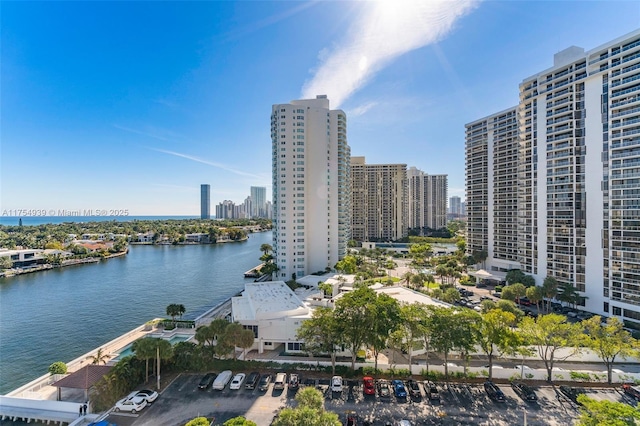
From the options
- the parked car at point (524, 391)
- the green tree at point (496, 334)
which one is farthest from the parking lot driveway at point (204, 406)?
the parked car at point (524, 391)

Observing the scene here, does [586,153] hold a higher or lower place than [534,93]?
lower

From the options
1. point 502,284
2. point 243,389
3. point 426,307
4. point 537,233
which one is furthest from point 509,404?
point 502,284

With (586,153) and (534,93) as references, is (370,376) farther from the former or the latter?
(534,93)

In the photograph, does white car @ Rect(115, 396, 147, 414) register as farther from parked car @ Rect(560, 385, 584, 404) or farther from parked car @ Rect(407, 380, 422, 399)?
parked car @ Rect(560, 385, 584, 404)

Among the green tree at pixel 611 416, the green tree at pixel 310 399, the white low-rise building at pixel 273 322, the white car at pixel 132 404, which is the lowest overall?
the white car at pixel 132 404

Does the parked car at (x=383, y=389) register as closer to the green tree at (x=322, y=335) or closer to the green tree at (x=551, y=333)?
the green tree at (x=322, y=335)

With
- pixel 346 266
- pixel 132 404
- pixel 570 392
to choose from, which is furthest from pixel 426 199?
pixel 132 404

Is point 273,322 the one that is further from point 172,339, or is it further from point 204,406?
point 172,339
